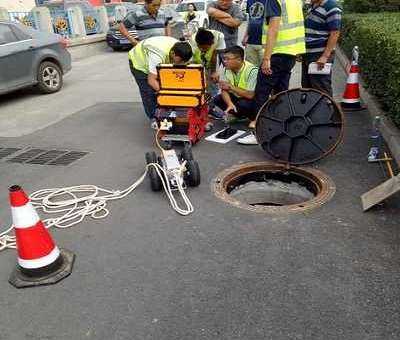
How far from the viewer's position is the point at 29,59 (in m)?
7.70

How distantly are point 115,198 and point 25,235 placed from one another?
3.93 ft

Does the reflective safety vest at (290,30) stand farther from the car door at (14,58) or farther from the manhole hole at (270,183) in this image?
the car door at (14,58)

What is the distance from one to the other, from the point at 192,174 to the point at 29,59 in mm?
5621

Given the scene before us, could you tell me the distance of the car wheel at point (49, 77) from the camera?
26.5 ft

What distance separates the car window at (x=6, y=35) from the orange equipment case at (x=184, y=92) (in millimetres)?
4347

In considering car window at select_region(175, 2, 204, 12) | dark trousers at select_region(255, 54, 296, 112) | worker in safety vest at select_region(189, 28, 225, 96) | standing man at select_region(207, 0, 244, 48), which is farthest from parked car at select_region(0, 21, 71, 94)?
car window at select_region(175, 2, 204, 12)

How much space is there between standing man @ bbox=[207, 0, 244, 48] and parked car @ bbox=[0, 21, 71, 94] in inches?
151

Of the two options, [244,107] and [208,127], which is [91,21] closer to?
[208,127]

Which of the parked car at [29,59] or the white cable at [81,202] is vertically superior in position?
the parked car at [29,59]

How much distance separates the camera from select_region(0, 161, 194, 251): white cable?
11.0 ft

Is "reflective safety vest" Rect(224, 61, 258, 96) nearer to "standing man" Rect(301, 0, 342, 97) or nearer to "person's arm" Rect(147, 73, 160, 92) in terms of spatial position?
"standing man" Rect(301, 0, 342, 97)

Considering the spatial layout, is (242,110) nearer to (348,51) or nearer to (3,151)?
(3,151)


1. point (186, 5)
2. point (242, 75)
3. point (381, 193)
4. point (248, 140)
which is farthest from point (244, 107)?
point (186, 5)

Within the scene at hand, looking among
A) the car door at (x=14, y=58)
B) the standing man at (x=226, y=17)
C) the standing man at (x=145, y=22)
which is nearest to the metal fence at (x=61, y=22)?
the car door at (x=14, y=58)
